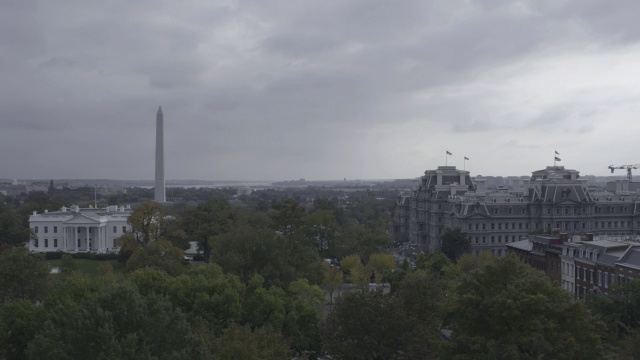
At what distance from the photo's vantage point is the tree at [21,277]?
1729 inches

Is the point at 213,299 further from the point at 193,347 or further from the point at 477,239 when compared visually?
the point at 477,239

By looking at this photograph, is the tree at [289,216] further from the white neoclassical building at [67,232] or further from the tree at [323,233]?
the white neoclassical building at [67,232]

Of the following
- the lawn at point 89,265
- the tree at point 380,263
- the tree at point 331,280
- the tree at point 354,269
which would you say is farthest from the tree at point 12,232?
the tree at point 380,263

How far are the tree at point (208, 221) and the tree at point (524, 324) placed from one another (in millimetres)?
57333

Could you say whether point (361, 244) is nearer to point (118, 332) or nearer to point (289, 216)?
point (289, 216)

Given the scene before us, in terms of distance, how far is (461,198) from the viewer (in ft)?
316

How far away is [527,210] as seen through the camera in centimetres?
9725

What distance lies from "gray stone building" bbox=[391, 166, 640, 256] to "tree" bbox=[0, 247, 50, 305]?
6135cm

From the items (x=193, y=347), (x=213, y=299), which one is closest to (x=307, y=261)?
(x=213, y=299)

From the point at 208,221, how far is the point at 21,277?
4360 cm

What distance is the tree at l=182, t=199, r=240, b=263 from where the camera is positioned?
282ft

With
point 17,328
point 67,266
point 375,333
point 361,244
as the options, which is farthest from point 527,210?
point 17,328

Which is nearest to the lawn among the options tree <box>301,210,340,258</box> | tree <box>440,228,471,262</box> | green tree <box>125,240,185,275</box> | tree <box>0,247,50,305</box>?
green tree <box>125,240,185,275</box>

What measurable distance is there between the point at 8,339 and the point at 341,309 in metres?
16.4
